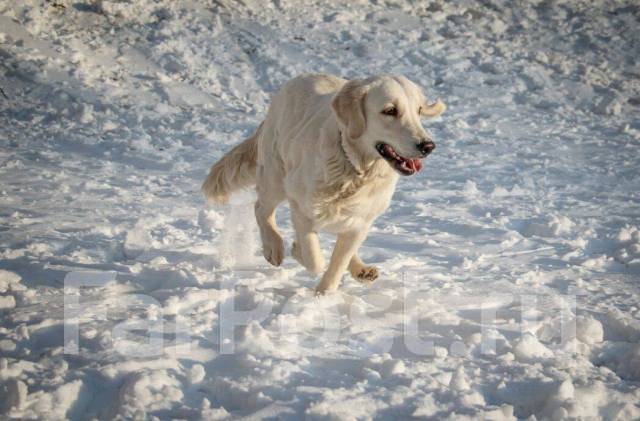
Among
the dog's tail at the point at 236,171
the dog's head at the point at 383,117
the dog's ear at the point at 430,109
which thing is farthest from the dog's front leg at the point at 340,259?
the dog's tail at the point at 236,171

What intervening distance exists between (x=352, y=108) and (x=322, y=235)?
1.82 m

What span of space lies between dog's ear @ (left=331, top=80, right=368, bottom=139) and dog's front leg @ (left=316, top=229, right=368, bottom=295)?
693mm

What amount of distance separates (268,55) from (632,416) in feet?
22.2

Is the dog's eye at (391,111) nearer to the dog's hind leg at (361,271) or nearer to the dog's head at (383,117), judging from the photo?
the dog's head at (383,117)

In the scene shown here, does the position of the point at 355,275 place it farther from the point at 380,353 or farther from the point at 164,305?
the point at 164,305

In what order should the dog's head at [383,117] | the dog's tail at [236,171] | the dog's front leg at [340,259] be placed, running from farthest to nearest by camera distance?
1. the dog's tail at [236,171]
2. the dog's front leg at [340,259]
3. the dog's head at [383,117]

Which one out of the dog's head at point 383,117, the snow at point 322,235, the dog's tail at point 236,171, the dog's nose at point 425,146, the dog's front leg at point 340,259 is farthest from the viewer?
the dog's tail at point 236,171

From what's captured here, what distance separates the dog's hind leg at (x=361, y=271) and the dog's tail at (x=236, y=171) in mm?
1290

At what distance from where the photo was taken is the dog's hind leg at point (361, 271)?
3.80 metres

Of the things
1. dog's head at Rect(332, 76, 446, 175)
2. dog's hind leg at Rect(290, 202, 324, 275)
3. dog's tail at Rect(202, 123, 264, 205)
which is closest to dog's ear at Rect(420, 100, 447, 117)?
dog's head at Rect(332, 76, 446, 175)

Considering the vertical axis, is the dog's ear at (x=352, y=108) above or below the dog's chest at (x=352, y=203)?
above

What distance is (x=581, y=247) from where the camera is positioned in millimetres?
4711

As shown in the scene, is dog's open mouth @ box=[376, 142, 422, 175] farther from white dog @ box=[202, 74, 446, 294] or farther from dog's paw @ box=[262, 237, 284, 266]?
dog's paw @ box=[262, 237, 284, 266]

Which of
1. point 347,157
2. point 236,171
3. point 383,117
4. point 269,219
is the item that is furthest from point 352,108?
point 236,171
